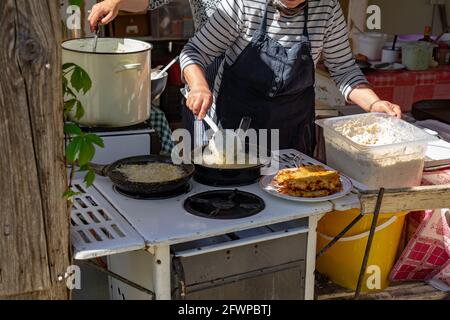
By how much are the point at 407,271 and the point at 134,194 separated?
114 cm

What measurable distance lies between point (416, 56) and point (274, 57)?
227cm

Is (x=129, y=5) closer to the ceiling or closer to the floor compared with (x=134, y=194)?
closer to the ceiling

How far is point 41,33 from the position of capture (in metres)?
→ 1.41

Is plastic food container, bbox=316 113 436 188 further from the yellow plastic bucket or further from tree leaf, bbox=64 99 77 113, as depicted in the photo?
tree leaf, bbox=64 99 77 113

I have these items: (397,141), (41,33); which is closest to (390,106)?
(397,141)

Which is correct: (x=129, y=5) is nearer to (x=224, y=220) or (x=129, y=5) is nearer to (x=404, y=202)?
(x=224, y=220)

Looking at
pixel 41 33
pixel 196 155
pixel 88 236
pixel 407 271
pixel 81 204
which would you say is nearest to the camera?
pixel 41 33

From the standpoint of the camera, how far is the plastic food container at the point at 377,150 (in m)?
2.11

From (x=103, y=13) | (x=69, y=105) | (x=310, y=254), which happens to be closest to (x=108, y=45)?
(x=103, y=13)

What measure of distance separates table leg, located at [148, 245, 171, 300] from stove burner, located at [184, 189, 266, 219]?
19 centimetres

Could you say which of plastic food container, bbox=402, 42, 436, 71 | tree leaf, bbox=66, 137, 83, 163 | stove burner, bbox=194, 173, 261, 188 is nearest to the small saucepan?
stove burner, bbox=194, 173, 261, 188

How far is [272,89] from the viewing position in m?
2.56

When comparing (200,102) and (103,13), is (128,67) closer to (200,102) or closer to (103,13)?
(200,102)

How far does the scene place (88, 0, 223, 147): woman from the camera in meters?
2.45
